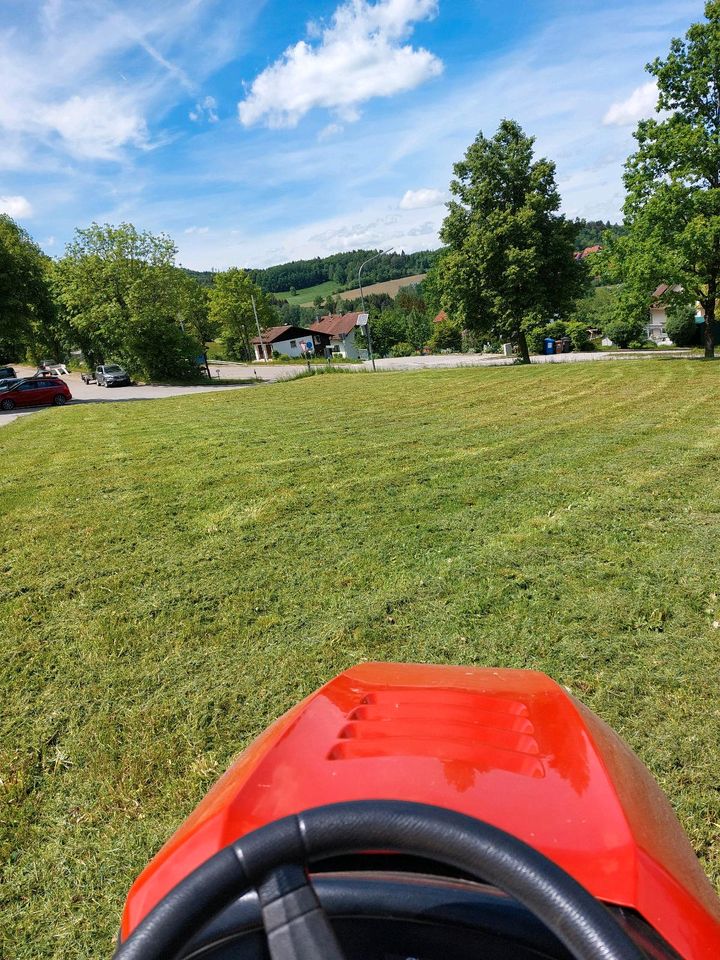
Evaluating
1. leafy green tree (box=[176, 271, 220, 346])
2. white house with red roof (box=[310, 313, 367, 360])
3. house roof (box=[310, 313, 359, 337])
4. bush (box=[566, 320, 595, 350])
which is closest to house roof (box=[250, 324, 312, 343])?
white house with red roof (box=[310, 313, 367, 360])

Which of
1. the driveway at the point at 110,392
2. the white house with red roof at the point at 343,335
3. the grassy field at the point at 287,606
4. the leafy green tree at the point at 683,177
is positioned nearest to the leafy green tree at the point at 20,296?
the driveway at the point at 110,392

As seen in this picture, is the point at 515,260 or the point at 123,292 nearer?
the point at 515,260

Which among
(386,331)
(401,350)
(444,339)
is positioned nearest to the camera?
(444,339)

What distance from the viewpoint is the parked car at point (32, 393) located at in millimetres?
25781

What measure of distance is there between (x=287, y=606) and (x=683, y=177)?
25.2m

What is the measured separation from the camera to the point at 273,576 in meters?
4.93

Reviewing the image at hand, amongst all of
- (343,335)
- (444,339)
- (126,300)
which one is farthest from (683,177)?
(343,335)

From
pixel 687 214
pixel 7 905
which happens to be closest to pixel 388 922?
pixel 7 905

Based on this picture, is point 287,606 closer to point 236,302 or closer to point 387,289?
point 236,302

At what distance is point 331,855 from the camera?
34.3 inches

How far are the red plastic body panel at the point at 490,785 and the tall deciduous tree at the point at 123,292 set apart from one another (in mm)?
41619

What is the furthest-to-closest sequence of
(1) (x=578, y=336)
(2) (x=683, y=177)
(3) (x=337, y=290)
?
(3) (x=337, y=290) → (1) (x=578, y=336) → (2) (x=683, y=177)

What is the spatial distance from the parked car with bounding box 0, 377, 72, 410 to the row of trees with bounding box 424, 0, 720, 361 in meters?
21.6

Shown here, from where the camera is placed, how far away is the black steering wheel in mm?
757
